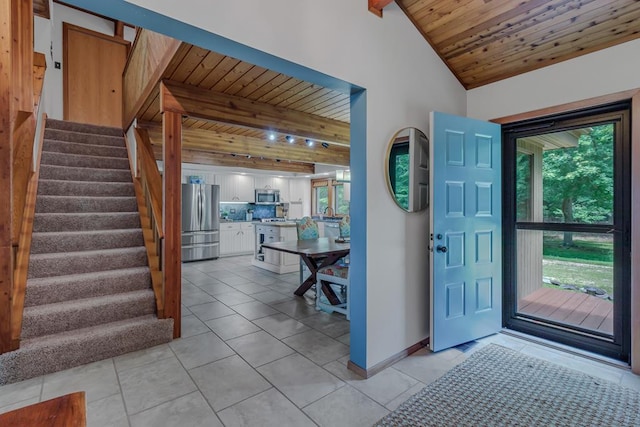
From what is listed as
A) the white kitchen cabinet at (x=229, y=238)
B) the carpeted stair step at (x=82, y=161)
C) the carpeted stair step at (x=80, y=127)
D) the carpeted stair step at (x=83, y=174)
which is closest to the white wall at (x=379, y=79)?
the carpeted stair step at (x=83, y=174)

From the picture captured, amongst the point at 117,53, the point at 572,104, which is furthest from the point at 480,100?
the point at 117,53

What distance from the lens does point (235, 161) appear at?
7.19 metres

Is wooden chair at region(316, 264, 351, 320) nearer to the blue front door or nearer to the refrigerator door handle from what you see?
the blue front door

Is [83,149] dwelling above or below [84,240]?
above

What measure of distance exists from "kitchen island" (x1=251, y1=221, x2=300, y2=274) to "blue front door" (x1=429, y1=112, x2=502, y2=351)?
353 centimetres

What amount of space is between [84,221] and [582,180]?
513 cm

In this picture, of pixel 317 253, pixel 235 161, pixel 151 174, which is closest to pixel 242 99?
pixel 151 174

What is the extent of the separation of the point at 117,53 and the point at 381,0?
20.1 feet

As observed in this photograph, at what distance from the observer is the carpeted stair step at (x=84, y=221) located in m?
3.23

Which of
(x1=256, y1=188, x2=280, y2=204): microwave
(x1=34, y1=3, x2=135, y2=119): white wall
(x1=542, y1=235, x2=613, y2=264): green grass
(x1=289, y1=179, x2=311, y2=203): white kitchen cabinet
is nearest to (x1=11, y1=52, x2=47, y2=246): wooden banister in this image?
(x1=34, y1=3, x2=135, y2=119): white wall

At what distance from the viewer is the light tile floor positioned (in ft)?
6.08

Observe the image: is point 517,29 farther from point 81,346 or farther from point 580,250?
point 81,346

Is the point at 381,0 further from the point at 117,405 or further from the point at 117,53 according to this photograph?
the point at 117,53

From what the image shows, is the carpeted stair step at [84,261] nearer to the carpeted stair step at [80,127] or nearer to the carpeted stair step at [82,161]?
the carpeted stair step at [82,161]
